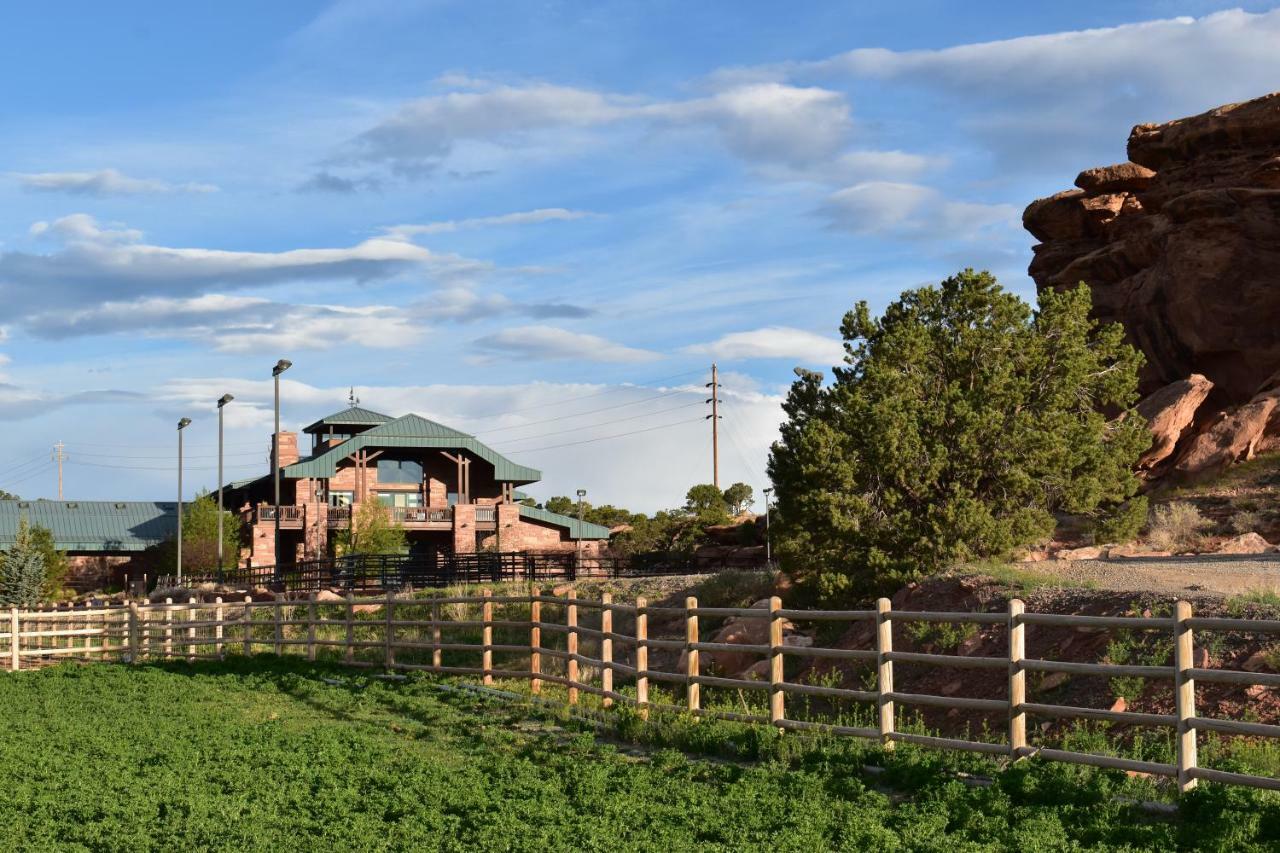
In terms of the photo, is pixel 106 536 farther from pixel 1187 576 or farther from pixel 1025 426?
pixel 1187 576

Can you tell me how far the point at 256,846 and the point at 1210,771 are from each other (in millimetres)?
6563

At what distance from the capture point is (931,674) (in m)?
19.1

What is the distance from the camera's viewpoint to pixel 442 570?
52500 millimetres

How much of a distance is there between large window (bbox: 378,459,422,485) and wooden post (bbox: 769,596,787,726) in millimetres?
53664

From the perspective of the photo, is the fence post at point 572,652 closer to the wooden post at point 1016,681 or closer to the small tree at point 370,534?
the wooden post at point 1016,681

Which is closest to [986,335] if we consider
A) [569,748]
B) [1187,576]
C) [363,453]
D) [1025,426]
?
[1025,426]

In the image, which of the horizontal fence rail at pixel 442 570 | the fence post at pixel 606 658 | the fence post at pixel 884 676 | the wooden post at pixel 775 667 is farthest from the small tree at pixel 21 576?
the fence post at pixel 884 676

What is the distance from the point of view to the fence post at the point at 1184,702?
977 cm

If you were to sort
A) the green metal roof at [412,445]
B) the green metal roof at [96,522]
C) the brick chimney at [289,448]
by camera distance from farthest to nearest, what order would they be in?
the green metal roof at [96,522] < the brick chimney at [289,448] < the green metal roof at [412,445]

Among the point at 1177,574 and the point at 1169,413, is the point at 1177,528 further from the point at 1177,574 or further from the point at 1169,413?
the point at 1177,574

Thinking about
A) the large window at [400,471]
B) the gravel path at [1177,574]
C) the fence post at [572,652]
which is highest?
the large window at [400,471]

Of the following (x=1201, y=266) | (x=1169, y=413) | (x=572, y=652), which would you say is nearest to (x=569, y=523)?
(x=1201, y=266)

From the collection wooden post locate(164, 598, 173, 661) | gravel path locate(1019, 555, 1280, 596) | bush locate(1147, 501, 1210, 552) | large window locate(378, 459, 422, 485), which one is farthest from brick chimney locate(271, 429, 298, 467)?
gravel path locate(1019, 555, 1280, 596)

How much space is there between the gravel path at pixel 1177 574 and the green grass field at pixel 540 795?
8.57 meters
